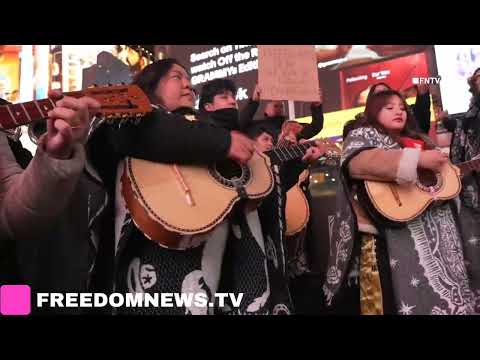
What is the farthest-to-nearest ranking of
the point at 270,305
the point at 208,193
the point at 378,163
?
the point at 378,163 < the point at 270,305 < the point at 208,193

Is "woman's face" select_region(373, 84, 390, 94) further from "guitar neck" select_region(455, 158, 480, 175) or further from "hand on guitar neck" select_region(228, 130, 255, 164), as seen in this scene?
"hand on guitar neck" select_region(228, 130, 255, 164)

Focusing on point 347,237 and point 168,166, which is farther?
point 347,237

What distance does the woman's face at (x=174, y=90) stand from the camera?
139 cm

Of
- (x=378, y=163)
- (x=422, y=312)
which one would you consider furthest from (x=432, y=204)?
(x=422, y=312)

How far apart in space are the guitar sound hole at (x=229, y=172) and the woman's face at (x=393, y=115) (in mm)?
697

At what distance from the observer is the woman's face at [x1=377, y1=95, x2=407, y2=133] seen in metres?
1.75

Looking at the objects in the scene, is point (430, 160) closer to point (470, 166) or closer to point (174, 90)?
point (470, 166)

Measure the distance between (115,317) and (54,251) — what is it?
0.22 m

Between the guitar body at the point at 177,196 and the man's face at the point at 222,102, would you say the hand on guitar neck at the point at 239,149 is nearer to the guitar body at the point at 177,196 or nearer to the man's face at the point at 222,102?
the guitar body at the point at 177,196

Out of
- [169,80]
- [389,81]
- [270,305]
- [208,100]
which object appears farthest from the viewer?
[389,81]

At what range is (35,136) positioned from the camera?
1.27m

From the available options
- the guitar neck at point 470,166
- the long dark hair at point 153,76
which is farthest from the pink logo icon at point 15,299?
the guitar neck at point 470,166

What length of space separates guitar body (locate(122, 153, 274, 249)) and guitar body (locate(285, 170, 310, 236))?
27.9 inches

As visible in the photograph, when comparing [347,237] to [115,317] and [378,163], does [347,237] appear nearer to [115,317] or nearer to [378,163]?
[378,163]
